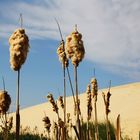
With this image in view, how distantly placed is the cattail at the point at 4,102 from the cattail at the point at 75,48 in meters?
0.51

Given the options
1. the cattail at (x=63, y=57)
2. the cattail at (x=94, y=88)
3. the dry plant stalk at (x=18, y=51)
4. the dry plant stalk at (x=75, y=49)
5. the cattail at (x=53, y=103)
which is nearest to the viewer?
the dry plant stalk at (x=18, y=51)

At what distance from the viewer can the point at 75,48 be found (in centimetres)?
239

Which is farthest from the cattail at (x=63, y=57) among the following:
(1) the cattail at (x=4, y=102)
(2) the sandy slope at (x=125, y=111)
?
(2) the sandy slope at (x=125, y=111)

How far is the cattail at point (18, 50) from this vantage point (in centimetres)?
207

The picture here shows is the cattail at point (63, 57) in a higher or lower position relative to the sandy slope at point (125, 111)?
lower

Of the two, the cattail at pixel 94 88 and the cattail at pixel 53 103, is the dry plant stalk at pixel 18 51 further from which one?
the cattail at pixel 94 88

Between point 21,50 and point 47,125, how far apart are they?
1.60 metres

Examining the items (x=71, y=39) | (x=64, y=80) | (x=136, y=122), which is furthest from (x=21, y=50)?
(x=136, y=122)

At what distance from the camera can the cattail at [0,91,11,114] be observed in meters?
2.60

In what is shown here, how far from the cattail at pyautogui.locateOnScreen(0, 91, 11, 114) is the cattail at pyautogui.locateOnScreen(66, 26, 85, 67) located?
1.66ft

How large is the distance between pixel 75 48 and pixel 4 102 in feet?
1.91

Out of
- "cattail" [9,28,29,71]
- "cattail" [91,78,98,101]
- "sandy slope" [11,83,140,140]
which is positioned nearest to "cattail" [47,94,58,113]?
"cattail" [91,78,98,101]

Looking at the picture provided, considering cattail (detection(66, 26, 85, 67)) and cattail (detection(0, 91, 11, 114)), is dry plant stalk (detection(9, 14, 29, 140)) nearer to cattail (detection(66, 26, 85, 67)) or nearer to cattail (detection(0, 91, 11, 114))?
cattail (detection(66, 26, 85, 67))

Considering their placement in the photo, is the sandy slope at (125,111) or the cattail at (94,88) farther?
the sandy slope at (125,111)
